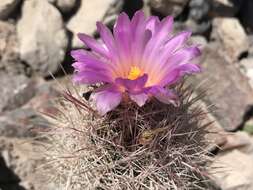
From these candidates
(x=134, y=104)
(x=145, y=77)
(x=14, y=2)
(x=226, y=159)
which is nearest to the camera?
(x=145, y=77)

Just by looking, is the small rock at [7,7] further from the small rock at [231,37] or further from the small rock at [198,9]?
the small rock at [231,37]

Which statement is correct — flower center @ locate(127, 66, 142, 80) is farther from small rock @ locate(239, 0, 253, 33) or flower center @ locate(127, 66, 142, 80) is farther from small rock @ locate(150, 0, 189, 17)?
small rock @ locate(239, 0, 253, 33)

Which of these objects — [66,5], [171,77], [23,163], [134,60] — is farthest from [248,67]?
[171,77]

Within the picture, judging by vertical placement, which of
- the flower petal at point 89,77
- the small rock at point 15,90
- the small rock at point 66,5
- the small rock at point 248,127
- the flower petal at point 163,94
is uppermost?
the flower petal at point 89,77

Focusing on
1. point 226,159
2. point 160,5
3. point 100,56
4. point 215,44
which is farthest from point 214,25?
point 100,56

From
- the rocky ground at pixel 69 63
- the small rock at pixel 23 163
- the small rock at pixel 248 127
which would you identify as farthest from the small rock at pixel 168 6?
the small rock at pixel 23 163

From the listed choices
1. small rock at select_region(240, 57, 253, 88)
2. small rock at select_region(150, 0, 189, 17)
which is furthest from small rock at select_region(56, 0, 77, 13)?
small rock at select_region(240, 57, 253, 88)

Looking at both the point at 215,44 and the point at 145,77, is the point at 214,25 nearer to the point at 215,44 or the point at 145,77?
the point at 215,44
